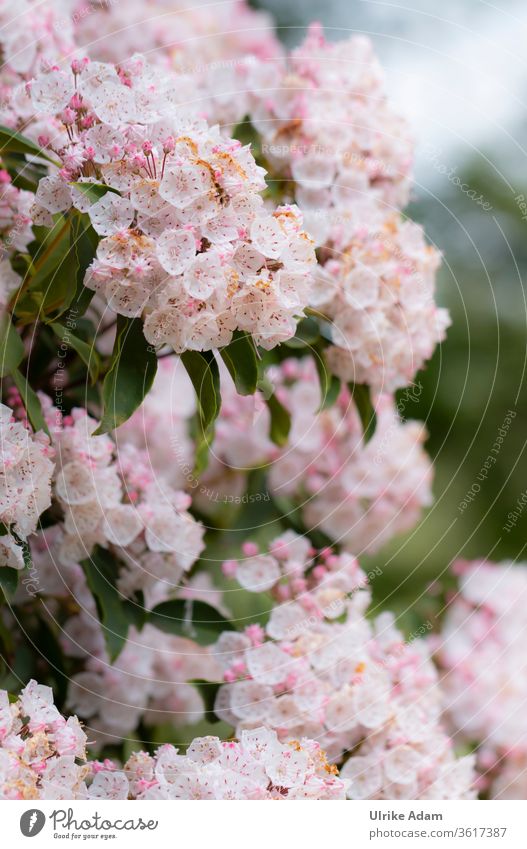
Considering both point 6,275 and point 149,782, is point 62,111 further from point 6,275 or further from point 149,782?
point 149,782

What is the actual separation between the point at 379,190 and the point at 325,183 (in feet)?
0.33

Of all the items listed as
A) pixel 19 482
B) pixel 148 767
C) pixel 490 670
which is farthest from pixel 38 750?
pixel 490 670

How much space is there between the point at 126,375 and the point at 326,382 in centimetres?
34

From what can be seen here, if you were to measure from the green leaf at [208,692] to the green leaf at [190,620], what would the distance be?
49 millimetres

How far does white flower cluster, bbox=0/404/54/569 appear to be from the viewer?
96 centimetres

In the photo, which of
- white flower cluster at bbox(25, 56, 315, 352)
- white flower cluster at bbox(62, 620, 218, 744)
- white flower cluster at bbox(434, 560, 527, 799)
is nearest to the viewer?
white flower cluster at bbox(25, 56, 315, 352)

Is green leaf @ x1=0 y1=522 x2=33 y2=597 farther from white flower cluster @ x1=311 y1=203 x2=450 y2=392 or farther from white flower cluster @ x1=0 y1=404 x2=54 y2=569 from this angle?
white flower cluster @ x1=311 y1=203 x2=450 y2=392

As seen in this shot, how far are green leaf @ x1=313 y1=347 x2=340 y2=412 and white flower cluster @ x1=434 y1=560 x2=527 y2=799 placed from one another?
55 cm

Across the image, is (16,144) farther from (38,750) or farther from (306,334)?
(38,750)

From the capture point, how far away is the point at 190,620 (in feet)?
3.99

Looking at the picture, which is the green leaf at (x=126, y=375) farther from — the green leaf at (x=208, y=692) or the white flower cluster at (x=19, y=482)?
the green leaf at (x=208, y=692)

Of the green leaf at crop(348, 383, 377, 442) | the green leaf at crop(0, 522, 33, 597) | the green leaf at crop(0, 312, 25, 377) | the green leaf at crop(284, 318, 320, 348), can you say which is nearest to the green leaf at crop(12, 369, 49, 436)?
the green leaf at crop(0, 312, 25, 377)

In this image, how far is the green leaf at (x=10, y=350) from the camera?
3.27ft
